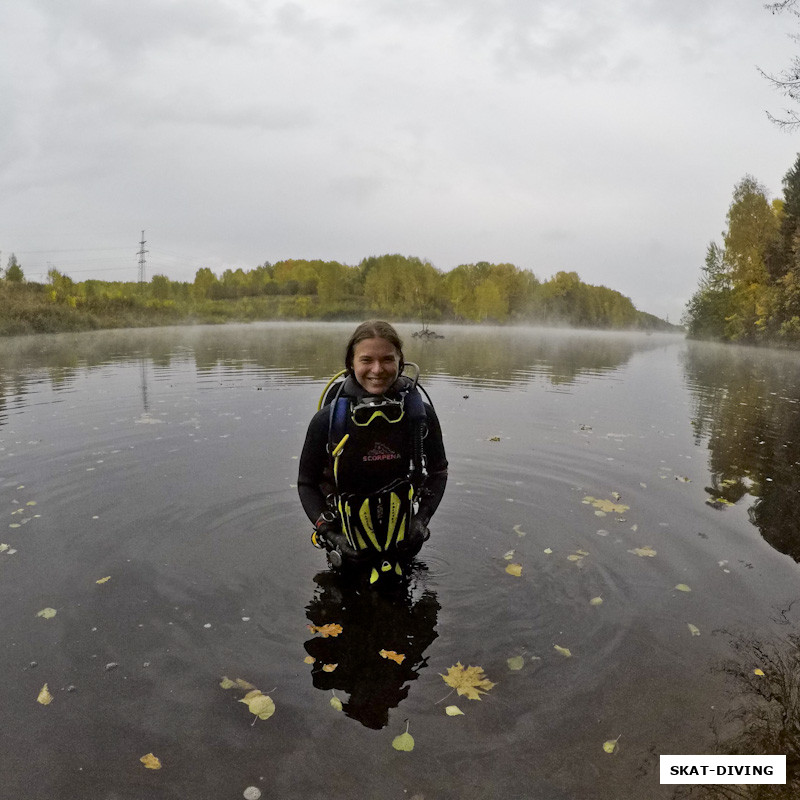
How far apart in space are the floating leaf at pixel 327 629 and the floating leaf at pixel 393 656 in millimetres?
436

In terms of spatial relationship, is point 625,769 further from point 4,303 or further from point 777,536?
point 4,303

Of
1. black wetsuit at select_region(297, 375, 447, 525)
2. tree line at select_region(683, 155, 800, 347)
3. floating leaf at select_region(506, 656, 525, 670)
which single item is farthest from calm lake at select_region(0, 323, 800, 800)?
tree line at select_region(683, 155, 800, 347)

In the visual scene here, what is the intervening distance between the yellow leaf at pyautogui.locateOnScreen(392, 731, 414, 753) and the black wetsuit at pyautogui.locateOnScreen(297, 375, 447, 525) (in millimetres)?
1488

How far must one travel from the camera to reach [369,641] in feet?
14.0

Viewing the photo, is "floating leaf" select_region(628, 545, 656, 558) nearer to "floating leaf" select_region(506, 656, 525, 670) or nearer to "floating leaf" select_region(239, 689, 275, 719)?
"floating leaf" select_region(506, 656, 525, 670)

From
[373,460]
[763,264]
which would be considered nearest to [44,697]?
[373,460]

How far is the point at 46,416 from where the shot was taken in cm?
1231

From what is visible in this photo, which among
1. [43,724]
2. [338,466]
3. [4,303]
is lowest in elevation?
[43,724]

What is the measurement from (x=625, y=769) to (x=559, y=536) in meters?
3.25

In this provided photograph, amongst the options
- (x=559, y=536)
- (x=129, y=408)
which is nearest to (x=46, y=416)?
(x=129, y=408)

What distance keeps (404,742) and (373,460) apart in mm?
1848

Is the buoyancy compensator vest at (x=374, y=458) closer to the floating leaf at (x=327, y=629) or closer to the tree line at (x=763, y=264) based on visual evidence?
the floating leaf at (x=327, y=629)

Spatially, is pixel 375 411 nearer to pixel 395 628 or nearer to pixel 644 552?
pixel 395 628

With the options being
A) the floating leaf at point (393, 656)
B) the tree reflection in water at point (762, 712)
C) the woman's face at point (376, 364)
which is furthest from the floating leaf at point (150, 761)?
the tree reflection in water at point (762, 712)
